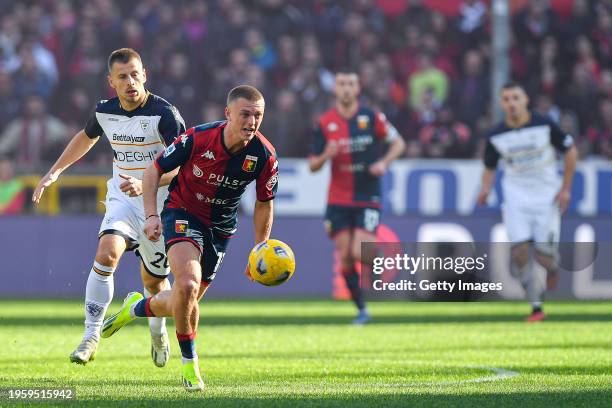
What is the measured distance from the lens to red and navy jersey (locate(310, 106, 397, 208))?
44.0ft

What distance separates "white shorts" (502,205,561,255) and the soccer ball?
6501 millimetres

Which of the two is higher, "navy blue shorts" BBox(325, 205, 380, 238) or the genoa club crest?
the genoa club crest

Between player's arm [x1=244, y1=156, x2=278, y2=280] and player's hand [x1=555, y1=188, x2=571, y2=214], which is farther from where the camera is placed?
player's hand [x1=555, y1=188, x2=571, y2=214]

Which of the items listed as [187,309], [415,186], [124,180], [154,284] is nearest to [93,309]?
[154,284]

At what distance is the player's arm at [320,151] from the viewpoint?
12.7 metres

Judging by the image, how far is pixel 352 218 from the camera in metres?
13.4

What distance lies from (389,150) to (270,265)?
617 centimetres

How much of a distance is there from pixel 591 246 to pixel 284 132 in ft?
17.3

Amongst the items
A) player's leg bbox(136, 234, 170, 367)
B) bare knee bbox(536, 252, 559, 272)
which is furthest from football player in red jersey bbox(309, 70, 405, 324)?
player's leg bbox(136, 234, 170, 367)

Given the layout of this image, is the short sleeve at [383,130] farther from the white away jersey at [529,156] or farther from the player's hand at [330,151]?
the white away jersey at [529,156]

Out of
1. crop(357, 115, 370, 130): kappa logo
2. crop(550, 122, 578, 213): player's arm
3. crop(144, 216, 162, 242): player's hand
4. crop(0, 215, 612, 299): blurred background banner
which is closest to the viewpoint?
crop(144, 216, 162, 242): player's hand

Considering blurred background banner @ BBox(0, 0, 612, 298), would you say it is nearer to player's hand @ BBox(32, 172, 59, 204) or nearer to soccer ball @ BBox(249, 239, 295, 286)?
player's hand @ BBox(32, 172, 59, 204)

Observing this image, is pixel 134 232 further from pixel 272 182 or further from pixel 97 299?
pixel 272 182

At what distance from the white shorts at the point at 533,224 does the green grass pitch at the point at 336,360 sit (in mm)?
891
